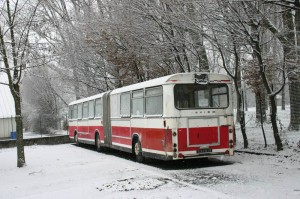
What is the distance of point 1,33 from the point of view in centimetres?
1452

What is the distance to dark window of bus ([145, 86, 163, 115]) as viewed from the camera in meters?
13.2

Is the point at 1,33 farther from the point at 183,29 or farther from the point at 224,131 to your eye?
the point at 224,131

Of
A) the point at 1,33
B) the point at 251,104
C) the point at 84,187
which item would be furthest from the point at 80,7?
the point at 251,104

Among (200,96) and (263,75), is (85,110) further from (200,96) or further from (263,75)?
(263,75)

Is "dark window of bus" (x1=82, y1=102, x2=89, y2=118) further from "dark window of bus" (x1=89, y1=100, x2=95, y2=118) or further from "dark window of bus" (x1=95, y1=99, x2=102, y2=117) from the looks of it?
"dark window of bus" (x1=95, y1=99, x2=102, y2=117)

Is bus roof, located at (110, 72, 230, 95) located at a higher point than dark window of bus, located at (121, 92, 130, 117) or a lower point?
higher

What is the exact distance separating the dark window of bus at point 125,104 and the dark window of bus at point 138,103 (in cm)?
56

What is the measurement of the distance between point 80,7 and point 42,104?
21.4 meters

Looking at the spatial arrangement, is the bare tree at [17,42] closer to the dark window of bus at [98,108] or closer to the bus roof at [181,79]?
the bus roof at [181,79]

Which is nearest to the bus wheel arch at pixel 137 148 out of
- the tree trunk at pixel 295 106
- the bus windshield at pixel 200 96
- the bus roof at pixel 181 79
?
the bus roof at pixel 181 79

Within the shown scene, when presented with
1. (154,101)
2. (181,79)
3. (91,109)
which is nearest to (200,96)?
(181,79)

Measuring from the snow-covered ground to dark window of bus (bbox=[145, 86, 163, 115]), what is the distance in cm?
178

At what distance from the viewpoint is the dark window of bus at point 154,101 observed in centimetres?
1319

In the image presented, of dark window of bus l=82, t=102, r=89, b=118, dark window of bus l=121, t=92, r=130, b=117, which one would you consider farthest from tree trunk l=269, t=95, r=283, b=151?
dark window of bus l=82, t=102, r=89, b=118
